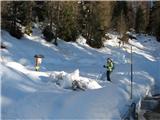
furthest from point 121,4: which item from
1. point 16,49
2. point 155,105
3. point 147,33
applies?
point 155,105

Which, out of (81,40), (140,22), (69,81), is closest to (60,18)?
(81,40)

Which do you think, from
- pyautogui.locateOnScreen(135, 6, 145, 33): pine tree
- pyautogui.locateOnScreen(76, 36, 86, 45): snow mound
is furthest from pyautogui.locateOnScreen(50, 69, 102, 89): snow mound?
pyautogui.locateOnScreen(135, 6, 145, 33): pine tree

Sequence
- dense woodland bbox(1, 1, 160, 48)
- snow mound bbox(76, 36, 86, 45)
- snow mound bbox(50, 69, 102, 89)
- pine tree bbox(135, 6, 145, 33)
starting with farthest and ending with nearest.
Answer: pine tree bbox(135, 6, 145, 33)
snow mound bbox(76, 36, 86, 45)
dense woodland bbox(1, 1, 160, 48)
snow mound bbox(50, 69, 102, 89)

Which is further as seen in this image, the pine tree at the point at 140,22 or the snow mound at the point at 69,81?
the pine tree at the point at 140,22

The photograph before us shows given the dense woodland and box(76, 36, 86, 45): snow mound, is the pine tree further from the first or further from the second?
box(76, 36, 86, 45): snow mound

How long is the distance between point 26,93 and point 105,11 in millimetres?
44131

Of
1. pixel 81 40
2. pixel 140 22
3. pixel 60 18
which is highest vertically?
pixel 60 18

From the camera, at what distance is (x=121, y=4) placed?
82562mm

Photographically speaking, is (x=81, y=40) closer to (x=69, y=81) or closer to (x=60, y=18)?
(x=60, y=18)

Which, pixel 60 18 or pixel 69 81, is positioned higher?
pixel 60 18

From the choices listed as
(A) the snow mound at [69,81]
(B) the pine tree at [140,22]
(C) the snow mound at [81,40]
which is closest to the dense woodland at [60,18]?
(C) the snow mound at [81,40]

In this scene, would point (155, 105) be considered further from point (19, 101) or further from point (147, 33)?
point (147, 33)

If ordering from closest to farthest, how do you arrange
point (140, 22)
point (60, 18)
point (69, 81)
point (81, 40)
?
point (69, 81)
point (60, 18)
point (81, 40)
point (140, 22)

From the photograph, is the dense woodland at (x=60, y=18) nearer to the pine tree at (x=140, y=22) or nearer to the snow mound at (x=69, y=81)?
the snow mound at (x=69, y=81)
